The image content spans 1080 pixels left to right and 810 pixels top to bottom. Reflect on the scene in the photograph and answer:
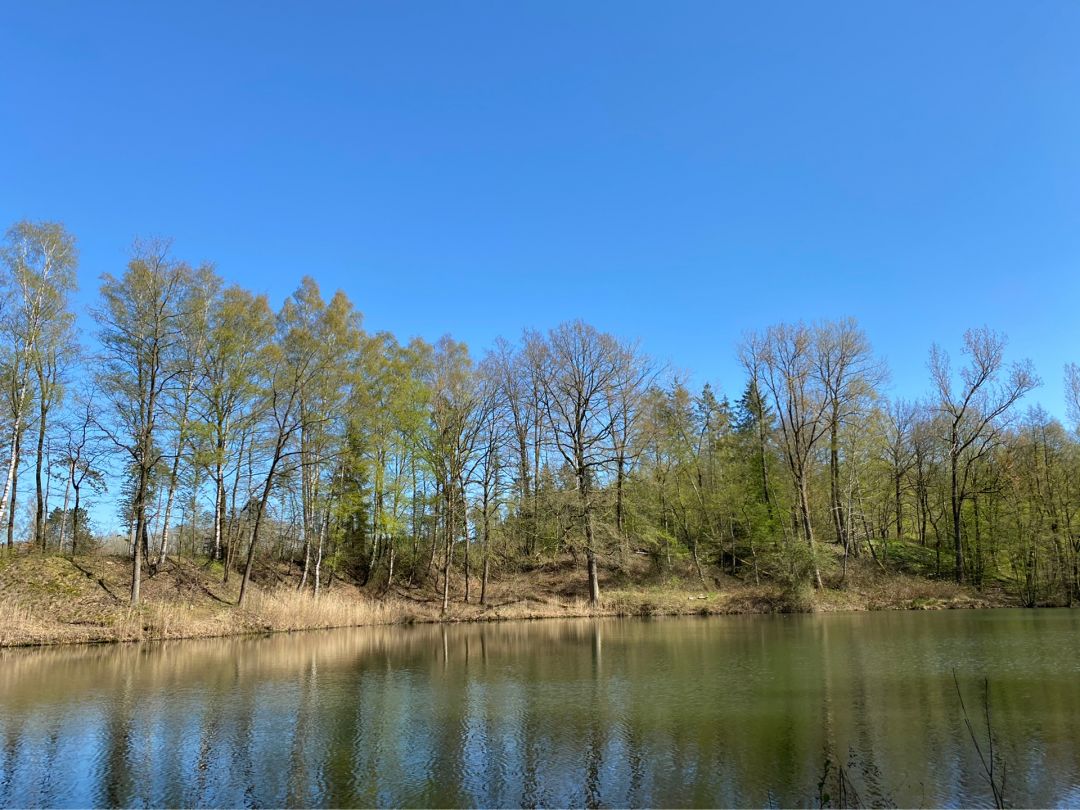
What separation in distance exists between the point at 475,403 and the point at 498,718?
26523 millimetres

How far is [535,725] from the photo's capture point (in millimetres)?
10828

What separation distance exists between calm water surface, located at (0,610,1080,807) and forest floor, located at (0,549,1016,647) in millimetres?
3213

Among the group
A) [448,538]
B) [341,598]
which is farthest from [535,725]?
[448,538]

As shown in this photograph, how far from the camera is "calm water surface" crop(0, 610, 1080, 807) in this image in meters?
7.73

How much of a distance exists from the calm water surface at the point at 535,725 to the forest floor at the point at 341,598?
3.21m

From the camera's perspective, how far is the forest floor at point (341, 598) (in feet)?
76.1

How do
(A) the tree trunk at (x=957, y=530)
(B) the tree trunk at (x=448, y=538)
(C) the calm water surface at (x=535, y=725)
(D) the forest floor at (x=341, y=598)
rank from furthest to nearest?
1. (A) the tree trunk at (x=957, y=530)
2. (B) the tree trunk at (x=448, y=538)
3. (D) the forest floor at (x=341, y=598)
4. (C) the calm water surface at (x=535, y=725)

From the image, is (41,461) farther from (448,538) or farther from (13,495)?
(448,538)

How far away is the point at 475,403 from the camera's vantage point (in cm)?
3719

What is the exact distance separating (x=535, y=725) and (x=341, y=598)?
23714 millimetres

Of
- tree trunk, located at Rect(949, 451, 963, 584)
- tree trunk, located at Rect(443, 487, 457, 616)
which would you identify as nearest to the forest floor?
tree trunk, located at Rect(443, 487, 457, 616)

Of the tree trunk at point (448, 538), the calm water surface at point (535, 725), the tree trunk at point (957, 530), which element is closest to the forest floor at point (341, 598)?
the tree trunk at point (448, 538)

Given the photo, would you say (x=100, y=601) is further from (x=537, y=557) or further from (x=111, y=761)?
(x=537, y=557)

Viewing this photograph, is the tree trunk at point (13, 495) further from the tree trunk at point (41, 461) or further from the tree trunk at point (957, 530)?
the tree trunk at point (957, 530)
